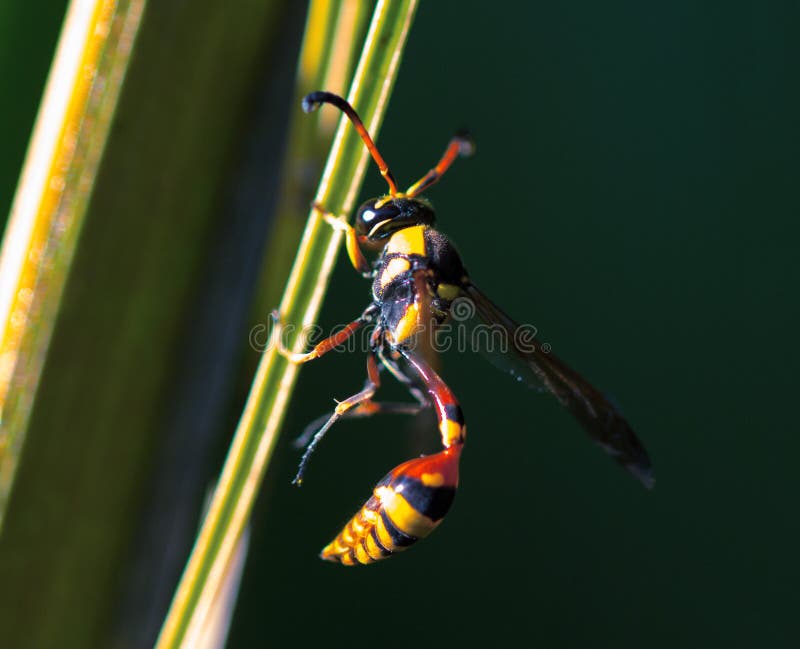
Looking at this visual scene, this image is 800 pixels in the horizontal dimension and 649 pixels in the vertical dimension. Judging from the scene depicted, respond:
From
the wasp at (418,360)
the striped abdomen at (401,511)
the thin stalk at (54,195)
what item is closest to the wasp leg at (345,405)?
the wasp at (418,360)

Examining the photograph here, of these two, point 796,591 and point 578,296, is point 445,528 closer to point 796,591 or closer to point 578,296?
point 578,296

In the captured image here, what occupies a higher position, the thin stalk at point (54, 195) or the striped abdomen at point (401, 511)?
the thin stalk at point (54, 195)

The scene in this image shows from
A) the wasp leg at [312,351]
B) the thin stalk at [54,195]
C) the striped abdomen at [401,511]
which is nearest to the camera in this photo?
the thin stalk at [54,195]

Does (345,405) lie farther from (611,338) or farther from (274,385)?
(611,338)

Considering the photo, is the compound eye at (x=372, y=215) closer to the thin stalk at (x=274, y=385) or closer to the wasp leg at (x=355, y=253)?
the wasp leg at (x=355, y=253)

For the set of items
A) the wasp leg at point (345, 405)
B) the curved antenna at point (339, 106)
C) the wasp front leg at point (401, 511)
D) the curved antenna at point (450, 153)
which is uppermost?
the curved antenna at point (450, 153)

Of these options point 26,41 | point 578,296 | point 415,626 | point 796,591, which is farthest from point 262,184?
point 796,591

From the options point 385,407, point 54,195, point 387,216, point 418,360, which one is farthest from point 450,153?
point 54,195
